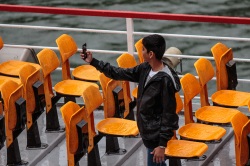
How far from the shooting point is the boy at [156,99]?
7894mm

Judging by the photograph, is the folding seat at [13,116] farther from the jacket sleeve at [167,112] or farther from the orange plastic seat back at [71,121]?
the jacket sleeve at [167,112]

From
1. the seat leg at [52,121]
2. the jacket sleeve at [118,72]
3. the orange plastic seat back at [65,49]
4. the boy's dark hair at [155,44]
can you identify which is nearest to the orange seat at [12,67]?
the orange plastic seat back at [65,49]

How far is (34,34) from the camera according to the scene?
20859mm

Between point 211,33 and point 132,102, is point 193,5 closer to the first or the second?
point 211,33

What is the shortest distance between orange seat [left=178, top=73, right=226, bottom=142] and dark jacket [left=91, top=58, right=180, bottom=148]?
107cm

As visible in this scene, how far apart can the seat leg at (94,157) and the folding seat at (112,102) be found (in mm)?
374

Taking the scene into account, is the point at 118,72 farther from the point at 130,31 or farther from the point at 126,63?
the point at 130,31

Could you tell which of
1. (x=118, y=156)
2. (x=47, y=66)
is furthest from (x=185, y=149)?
(x=47, y=66)

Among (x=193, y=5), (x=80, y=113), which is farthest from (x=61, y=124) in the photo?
(x=193, y=5)

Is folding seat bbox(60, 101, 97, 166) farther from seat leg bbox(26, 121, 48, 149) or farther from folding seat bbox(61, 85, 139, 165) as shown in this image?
seat leg bbox(26, 121, 48, 149)

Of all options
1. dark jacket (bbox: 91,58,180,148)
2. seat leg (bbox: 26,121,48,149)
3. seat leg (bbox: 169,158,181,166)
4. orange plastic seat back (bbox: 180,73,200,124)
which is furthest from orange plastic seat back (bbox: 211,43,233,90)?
dark jacket (bbox: 91,58,180,148)

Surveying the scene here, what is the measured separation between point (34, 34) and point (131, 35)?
1037cm

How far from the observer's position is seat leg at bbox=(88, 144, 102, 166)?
9.20 m

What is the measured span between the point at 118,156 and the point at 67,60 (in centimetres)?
132
